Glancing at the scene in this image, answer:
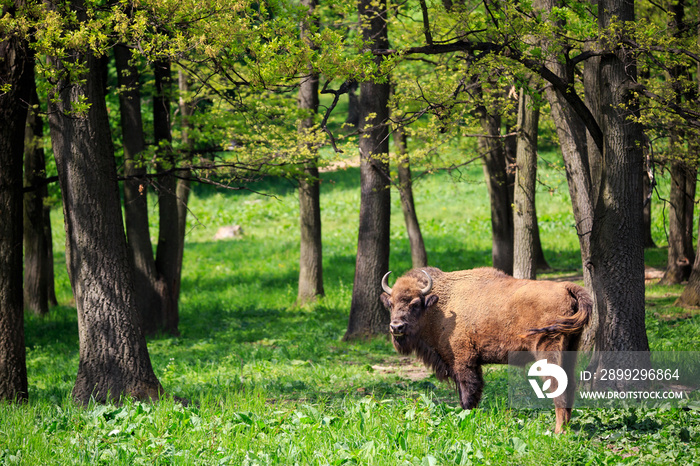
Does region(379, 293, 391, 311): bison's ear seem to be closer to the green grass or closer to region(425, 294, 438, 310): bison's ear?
region(425, 294, 438, 310): bison's ear

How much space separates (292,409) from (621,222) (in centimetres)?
484

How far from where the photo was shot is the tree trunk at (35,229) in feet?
54.6

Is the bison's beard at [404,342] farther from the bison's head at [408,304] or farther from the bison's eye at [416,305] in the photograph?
the bison's eye at [416,305]

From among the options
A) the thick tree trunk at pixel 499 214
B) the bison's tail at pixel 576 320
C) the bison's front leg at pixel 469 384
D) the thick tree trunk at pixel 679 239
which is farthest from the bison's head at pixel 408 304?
the thick tree trunk at pixel 679 239

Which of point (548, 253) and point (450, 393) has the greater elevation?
point (548, 253)

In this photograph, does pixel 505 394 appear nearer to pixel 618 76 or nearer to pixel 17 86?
pixel 618 76

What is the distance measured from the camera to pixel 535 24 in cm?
830

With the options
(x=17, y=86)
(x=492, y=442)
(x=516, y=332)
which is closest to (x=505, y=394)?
(x=516, y=332)

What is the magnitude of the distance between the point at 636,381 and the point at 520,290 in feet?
7.00

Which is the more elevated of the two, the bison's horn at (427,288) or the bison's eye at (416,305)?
the bison's horn at (427,288)

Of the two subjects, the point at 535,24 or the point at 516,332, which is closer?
the point at 516,332

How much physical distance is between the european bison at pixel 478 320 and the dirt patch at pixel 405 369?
223 centimetres

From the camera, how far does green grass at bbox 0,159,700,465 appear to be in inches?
238

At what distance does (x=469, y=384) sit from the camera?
314 inches
